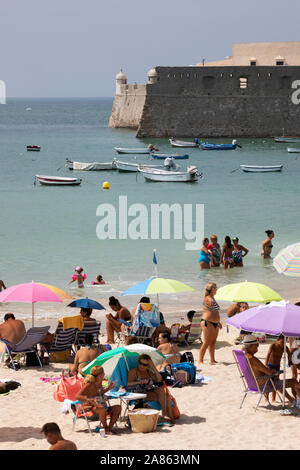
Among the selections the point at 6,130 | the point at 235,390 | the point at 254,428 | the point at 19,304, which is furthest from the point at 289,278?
the point at 6,130

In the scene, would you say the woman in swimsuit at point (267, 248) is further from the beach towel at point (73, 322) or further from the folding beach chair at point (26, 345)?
the folding beach chair at point (26, 345)

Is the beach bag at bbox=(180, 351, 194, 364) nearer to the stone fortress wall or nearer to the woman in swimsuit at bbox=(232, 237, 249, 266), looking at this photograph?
the woman in swimsuit at bbox=(232, 237, 249, 266)

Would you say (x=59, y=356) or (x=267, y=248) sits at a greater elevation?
(x=267, y=248)

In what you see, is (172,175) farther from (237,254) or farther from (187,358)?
(187,358)

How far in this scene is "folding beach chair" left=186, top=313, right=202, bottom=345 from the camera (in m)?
11.3

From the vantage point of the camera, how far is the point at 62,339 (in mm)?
10664

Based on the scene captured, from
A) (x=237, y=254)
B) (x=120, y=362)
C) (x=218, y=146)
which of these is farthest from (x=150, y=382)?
(x=218, y=146)

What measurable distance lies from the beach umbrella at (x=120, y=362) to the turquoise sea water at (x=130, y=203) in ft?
27.3

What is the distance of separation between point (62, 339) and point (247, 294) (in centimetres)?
244

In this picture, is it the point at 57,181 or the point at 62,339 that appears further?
the point at 57,181

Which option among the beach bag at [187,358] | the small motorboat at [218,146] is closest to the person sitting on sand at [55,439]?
the beach bag at [187,358]

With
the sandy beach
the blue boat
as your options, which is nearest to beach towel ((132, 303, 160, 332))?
the sandy beach

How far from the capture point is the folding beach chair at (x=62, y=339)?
1062cm

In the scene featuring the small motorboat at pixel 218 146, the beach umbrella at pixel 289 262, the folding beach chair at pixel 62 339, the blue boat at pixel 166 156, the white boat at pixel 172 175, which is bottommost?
the folding beach chair at pixel 62 339
